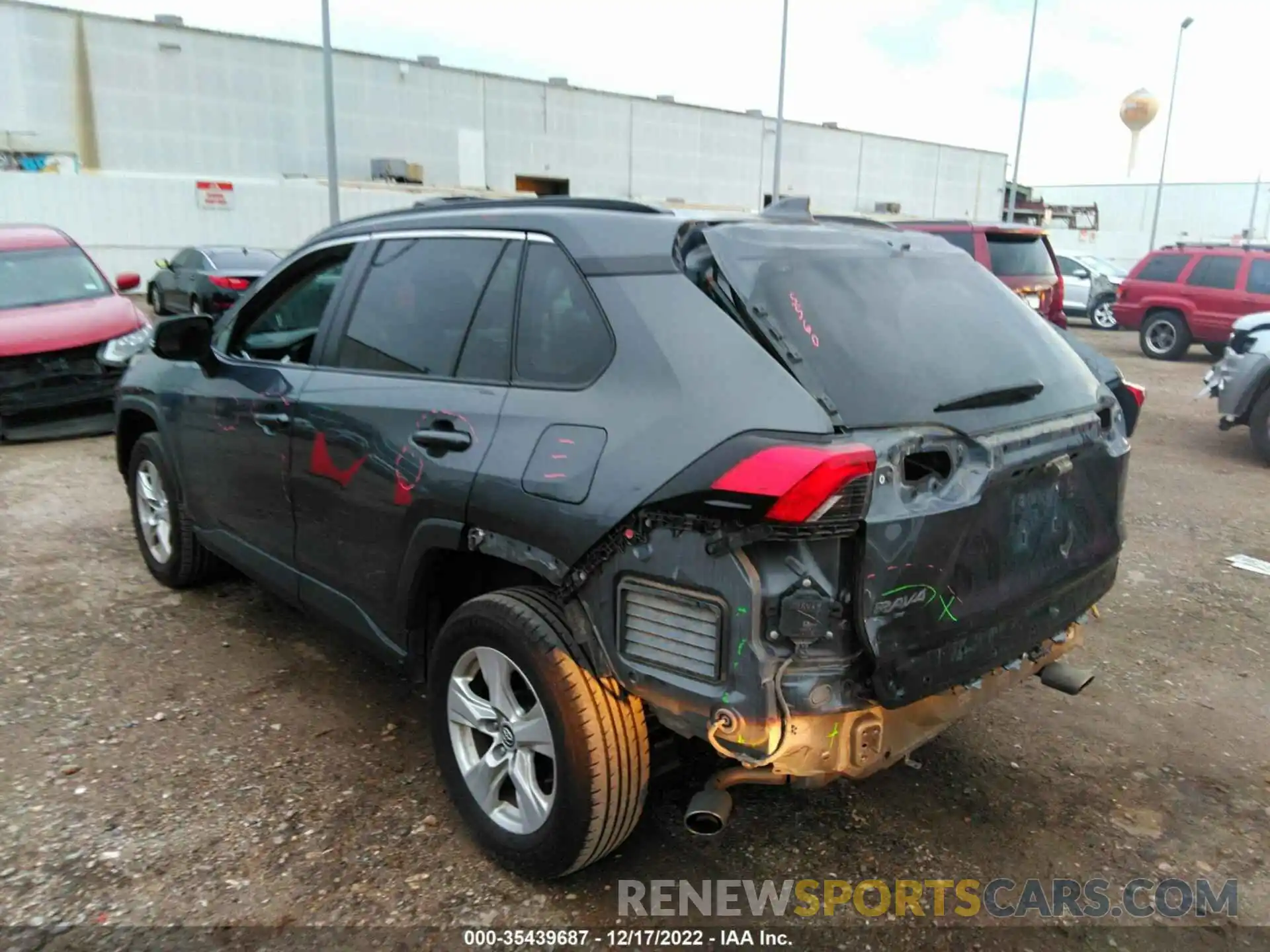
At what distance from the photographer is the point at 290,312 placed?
12.5 ft

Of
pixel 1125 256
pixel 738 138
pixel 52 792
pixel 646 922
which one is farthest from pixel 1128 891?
pixel 1125 256

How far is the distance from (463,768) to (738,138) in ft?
134

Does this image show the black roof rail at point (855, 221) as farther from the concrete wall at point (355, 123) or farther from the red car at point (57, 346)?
the concrete wall at point (355, 123)

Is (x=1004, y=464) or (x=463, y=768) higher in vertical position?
(x=1004, y=464)

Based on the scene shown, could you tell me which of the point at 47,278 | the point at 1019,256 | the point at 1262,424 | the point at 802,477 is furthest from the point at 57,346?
the point at 1019,256

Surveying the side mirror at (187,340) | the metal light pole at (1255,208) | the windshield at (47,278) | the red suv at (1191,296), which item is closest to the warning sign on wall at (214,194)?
the windshield at (47,278)

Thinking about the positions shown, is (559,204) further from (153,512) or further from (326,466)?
(153,512)

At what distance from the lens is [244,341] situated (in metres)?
3.98

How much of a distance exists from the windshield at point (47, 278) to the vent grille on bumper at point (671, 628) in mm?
8033

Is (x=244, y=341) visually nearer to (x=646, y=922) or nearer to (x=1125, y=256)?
(x=646, y=922)

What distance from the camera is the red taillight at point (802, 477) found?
2035 mm

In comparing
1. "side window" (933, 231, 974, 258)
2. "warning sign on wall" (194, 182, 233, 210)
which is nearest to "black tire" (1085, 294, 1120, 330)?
"side window" (933, 231, 974, 258)

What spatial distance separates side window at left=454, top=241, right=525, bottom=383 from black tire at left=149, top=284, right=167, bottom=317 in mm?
17639

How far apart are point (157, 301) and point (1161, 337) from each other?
18.5 metres
